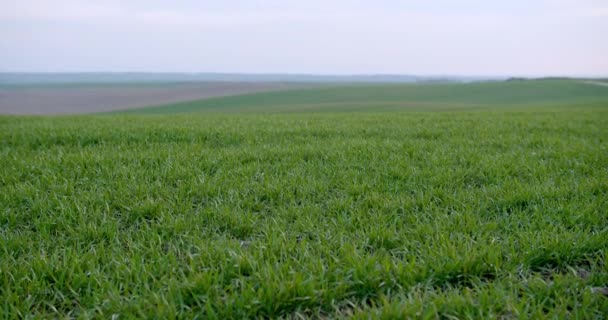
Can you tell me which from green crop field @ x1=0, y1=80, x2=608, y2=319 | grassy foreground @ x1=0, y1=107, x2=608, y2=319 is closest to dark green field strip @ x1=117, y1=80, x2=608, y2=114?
green crop field @ x1=0, y1=80, x2=608, y2=319

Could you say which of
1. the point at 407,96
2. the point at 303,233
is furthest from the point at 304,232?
the point at 407,96

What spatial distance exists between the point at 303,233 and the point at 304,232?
0.06ft

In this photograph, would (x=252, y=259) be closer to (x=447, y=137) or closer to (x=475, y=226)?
(x=475, y=226)

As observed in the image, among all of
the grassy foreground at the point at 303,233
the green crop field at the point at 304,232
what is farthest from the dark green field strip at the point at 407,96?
the grassy foreground at the point at 303,233

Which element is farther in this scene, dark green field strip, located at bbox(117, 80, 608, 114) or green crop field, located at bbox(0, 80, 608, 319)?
dark green field strip, located at bbox(117, 80, 608, 114)

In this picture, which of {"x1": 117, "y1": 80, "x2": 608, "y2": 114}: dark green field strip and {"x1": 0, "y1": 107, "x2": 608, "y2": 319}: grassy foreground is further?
{"x1": 117, "y1": 80, "x2": 608, "y2": 114}: dark green field strip

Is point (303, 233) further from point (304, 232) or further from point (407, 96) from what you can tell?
point (407, 96)

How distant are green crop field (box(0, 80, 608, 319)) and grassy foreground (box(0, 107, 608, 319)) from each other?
0.05 feet

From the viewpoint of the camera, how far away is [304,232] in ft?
11.4

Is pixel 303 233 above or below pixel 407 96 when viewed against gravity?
above

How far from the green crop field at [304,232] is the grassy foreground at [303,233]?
0.05 feet

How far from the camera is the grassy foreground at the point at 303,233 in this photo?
2492 millimetres

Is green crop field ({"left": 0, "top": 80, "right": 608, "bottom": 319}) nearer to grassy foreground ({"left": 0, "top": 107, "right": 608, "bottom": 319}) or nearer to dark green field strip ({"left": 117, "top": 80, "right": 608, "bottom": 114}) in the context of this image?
grassy foreground ({"left": 0, "top": 107, "right": 608, "bottom": 319})

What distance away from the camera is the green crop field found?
8.17ft
